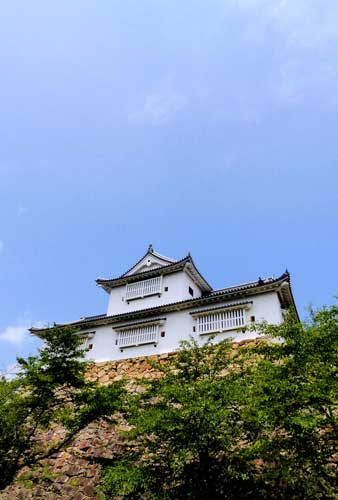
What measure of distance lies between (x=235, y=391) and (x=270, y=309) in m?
7.88

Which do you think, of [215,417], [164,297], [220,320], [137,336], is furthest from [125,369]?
[215,417]

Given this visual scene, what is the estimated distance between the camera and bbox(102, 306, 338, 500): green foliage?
22.0 feet

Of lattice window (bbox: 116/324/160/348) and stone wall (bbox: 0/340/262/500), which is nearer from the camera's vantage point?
stone wall (bbox: 0/340/262/500)

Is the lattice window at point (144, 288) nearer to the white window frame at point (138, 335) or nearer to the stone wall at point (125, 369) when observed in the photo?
the white window frame at point (138, 335)

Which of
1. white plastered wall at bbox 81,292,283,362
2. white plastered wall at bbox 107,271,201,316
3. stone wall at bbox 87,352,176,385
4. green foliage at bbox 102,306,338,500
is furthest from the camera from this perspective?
white plastered wall at bbox 107,271,201,316

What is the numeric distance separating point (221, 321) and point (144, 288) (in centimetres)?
543

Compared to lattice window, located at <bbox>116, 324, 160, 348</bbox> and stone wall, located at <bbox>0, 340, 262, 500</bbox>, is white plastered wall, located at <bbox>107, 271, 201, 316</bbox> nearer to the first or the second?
lattice window, located at <bbox>116, 324, 160, 348</bbox>

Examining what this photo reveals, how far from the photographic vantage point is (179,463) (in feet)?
23.6

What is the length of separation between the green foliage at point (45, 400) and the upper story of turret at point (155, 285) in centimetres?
899

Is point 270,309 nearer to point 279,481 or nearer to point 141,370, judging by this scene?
point 141,370

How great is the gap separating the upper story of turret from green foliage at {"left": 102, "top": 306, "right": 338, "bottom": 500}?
1036cm

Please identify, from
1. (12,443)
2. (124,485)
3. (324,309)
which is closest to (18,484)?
(12,443)

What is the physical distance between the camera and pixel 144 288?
779 inches

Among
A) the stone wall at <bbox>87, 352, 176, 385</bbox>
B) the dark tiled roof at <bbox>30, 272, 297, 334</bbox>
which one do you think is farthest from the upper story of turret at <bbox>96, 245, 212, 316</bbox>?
the stone wall at <bbox>87, 352, 176, 385</bbox>
